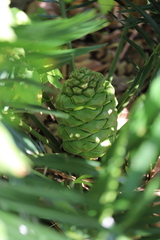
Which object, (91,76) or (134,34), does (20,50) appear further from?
(134,34)

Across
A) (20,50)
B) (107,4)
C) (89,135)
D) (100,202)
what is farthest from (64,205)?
(107,4)

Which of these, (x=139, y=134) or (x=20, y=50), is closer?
(x=139, y=134)

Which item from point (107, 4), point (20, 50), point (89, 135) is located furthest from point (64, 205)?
point (107, 4)

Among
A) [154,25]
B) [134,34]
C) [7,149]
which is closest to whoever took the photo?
[7,149]

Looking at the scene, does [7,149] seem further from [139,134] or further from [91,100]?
[91,100]

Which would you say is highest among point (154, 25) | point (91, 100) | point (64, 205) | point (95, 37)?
point (95, 37)

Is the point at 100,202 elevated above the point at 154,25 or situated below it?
below

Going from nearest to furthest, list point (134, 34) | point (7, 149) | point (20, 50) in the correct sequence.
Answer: point (7, 149), point (20, 50), point (134, 34)
